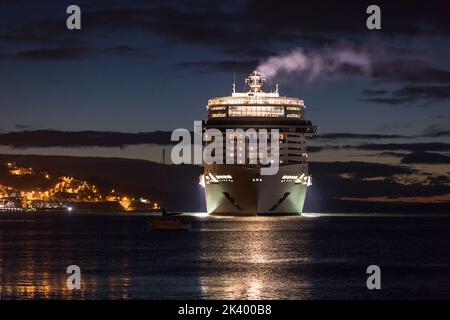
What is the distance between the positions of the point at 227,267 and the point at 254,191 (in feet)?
205

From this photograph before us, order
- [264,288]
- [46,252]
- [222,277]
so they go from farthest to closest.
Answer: [46,252], [222,277], [264,288]

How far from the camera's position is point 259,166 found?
408 ft

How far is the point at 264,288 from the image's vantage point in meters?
48.2

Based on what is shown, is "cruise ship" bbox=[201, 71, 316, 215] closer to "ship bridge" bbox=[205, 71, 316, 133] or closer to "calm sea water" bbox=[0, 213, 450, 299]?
"ship bridge" bbox=[205, 71, 316, 133]

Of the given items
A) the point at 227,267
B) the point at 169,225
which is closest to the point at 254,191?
the point at 169,225

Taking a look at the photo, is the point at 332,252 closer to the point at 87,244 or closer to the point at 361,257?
the point at 361,257

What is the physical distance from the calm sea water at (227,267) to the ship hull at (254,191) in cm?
2607

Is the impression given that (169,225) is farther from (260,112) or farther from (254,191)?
(260,112)

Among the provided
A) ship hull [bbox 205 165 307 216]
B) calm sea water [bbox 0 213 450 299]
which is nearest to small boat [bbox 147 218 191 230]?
ship hull [bbox 205 165 307 216]

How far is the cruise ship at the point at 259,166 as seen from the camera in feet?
405
